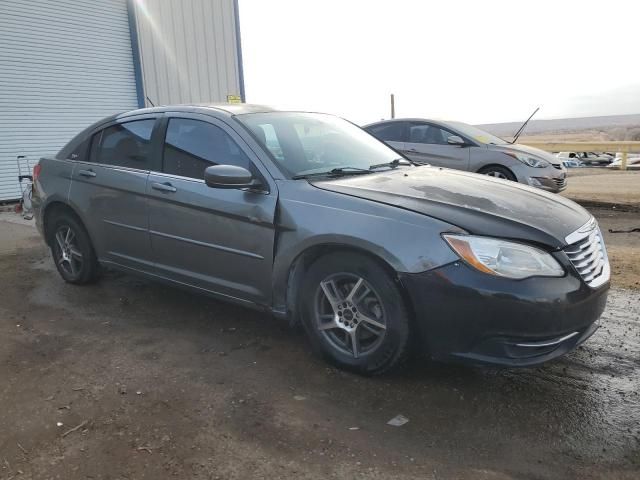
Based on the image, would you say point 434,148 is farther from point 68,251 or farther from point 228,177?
point 228,177

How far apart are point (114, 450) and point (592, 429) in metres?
2.31

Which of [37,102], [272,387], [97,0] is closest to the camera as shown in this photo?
[272,387]

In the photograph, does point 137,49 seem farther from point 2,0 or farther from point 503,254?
point 503,254

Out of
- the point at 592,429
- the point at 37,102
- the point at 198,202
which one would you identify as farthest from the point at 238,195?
the point at 37,102

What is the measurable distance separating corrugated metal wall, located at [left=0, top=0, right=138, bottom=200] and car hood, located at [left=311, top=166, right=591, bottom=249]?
10099 millimetres

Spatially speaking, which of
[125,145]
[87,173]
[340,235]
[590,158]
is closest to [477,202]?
[340,235]

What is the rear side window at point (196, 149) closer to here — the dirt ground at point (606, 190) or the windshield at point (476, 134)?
the windshield at point (476, 134)

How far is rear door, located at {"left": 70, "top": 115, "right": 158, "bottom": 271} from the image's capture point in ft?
14.0

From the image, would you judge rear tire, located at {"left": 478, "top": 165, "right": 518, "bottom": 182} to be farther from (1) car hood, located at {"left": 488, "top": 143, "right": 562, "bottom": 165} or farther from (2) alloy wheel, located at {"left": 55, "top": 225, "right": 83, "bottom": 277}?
(2) alloy wheel, located at {"left": 55, "top": 225, "right": 83, "bottom": 277}

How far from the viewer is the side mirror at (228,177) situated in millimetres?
3400

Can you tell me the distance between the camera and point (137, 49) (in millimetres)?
12984

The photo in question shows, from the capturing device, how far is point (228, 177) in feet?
11.1

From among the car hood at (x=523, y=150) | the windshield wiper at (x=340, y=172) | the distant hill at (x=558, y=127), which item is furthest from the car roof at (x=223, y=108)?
the distant hill at (x=558, y=127)

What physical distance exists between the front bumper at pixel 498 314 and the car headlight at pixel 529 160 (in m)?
6.05
